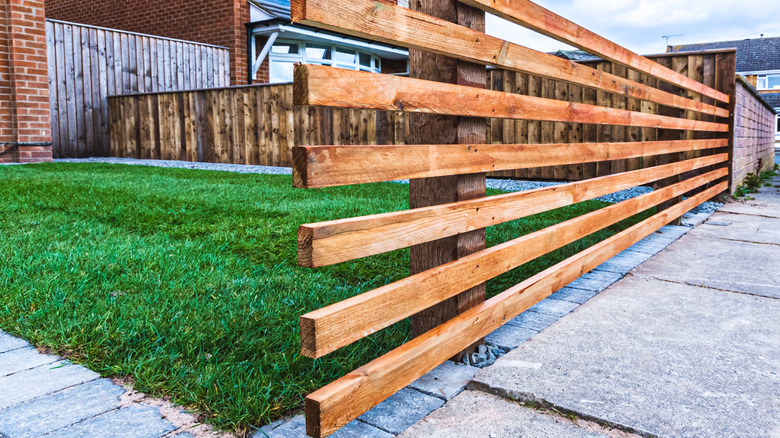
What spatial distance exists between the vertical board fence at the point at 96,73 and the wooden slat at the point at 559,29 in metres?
10.5

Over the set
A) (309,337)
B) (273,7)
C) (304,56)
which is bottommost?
(309,337)

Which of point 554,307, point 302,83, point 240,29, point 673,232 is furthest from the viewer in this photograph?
point 240,29

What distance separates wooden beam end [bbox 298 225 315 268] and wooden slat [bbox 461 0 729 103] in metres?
0.90

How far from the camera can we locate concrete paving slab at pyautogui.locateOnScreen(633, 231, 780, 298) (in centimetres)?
283

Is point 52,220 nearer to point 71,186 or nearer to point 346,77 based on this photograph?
point 71,186

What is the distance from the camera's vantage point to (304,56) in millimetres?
16000

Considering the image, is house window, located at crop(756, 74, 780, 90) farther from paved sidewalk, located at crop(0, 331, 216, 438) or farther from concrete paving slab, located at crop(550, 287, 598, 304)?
paved sidewalk, located at crop(0, 331, 216, 438)

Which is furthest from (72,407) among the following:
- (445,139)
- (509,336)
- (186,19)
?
(186,19)

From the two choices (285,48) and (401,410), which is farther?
(285,48)

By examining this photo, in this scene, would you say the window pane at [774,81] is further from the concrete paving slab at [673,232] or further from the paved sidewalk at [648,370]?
the paved sidewalk at [648,370]

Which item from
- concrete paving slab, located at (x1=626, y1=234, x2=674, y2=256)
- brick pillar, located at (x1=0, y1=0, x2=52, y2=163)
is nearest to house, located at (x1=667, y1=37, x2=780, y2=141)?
brick pillar, located at (x1=0, y1=0, x2=52, y2=163)

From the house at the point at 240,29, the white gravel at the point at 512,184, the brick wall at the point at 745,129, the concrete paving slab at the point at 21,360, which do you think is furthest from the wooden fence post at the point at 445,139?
the house at the point at 240,29

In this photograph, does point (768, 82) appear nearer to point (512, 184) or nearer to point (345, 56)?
point (345, 56)

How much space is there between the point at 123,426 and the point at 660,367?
5.04ft
